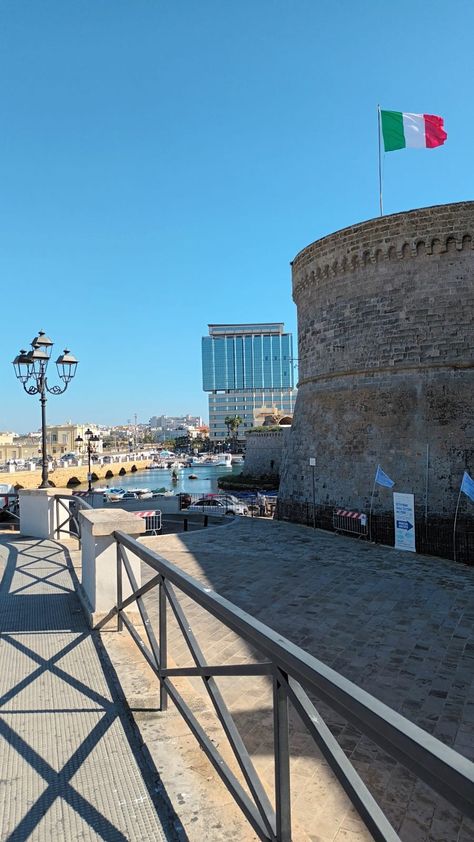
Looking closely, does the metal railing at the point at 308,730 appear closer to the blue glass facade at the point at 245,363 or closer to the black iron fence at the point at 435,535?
the black iron fence at the point at 435,535

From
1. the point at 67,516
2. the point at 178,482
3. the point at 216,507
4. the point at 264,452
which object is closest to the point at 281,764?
the point at 67,516

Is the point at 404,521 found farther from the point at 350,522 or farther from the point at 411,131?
the point at 411,131

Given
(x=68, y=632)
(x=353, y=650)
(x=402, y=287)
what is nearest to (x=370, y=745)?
(x=353, y=650)

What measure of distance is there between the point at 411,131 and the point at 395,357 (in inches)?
278

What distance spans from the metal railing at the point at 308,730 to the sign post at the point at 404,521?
10.3m

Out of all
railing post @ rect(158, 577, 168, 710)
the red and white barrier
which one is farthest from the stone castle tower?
railing post @ rect(158, 577, 168, 710)

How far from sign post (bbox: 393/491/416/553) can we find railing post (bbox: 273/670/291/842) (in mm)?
10898

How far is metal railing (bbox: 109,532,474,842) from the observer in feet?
3.74

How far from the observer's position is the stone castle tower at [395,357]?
13.2 m

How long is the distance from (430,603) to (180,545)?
20.1 ft

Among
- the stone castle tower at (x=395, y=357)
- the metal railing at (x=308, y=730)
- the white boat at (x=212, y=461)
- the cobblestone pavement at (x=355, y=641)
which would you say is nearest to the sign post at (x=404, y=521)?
the cobblestone pavement at (x=355, y=641)

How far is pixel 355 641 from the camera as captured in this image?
6.51 m

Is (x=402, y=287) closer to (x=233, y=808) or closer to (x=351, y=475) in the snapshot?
(x=351, y=475)

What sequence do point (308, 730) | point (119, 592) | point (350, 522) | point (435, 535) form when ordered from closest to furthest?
point (308, 730) → point (119, 592) → point (435, 535) → point (350, 522)
